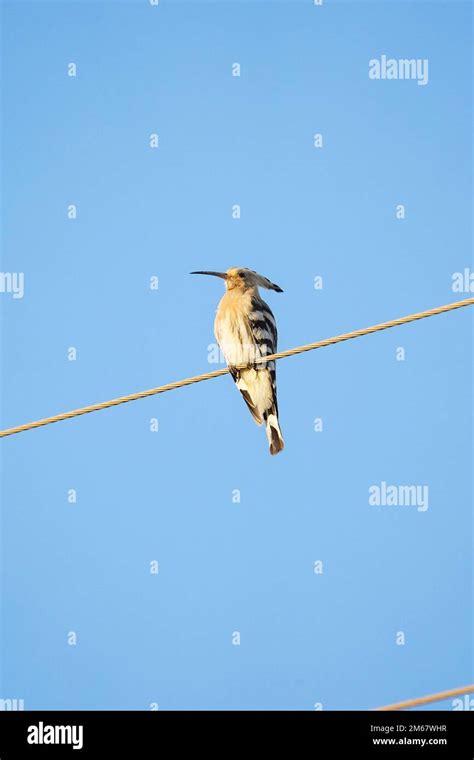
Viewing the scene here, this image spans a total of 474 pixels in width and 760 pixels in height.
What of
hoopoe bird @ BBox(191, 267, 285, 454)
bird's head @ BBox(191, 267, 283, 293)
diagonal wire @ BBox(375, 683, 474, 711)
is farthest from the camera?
bird's head @ BBox(191, 267, 283, 293)

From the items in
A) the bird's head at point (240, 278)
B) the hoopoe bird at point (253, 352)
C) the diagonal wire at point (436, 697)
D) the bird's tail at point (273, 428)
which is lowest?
the diagonal wire at point (436, 697)

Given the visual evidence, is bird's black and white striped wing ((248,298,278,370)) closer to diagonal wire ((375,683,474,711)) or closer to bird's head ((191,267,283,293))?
bird's head ((191,267,283,293))

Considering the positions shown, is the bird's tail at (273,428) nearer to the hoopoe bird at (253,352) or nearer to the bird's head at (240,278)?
the hoopoe bird at (253,352)

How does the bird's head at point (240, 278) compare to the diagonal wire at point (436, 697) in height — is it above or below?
above

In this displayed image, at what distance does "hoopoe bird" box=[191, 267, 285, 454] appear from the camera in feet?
26.1

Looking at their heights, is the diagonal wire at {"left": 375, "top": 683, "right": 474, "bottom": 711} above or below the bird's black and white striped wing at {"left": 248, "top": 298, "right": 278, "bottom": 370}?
below

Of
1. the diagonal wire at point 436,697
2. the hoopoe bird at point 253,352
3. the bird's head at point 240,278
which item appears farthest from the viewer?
the bird's head at point 240,278

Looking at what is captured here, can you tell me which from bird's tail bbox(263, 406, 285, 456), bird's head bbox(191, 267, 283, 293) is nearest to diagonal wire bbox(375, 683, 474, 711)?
bird's tail bbox(263, 406, 285, 456)

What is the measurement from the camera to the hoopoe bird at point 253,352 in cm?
796

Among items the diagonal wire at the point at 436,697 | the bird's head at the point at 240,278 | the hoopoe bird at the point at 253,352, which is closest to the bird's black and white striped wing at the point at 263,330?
the hoopoe bird at the point at 253,352
